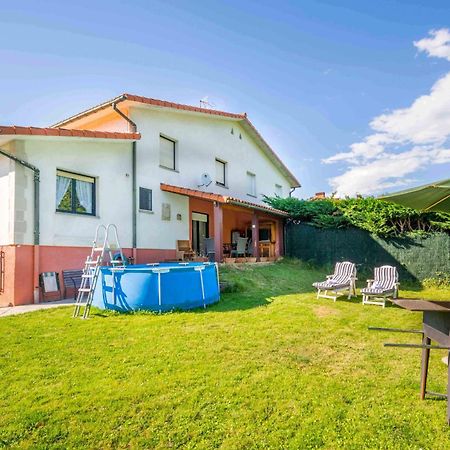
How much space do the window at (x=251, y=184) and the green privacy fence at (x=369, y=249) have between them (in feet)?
12.3

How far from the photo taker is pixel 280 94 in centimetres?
1672

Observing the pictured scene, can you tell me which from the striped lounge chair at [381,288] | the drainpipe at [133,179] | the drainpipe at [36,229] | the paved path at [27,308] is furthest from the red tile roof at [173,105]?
the striped lounge chair at [381,288]

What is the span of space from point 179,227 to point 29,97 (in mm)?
9429

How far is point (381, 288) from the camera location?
9.97m

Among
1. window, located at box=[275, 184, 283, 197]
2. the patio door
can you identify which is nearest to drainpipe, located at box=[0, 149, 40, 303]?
the patio door

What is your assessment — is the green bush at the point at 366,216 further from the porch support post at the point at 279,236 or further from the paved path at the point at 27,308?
the paved path at the point at 27,308

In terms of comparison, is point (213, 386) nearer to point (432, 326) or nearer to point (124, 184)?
point (432, 326)

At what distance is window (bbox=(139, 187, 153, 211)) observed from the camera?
1366cm

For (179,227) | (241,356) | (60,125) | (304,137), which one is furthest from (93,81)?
(241,356)

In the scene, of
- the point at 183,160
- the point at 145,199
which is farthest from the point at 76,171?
the point at 183,160

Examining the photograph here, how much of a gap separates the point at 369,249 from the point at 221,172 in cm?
906

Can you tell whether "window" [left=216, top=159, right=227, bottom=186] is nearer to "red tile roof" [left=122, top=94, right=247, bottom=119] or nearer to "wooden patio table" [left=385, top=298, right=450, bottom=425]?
"red tile roof" [left=122, top=94, right=247, bottom=119]

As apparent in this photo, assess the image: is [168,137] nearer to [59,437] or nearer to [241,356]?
[241,356]

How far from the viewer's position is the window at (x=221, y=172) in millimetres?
18922
